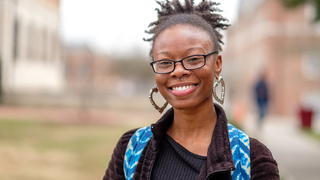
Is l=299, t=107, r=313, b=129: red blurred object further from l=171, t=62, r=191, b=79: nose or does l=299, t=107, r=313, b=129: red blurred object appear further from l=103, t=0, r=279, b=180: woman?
l=171, t=62, r=191, b=79: nose

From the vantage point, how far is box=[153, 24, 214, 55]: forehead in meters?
1.96

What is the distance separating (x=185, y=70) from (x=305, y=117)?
16.6 m

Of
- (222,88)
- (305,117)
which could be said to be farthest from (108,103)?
(222,88)

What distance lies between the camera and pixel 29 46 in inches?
1168

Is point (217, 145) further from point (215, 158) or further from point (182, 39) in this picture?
point (182, 39)

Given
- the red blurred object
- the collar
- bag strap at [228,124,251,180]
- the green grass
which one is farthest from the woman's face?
the red blurred object

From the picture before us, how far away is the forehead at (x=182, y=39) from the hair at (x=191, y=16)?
0.05 meters

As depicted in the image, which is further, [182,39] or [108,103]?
[108,103]

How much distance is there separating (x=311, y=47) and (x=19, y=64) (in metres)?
15.5

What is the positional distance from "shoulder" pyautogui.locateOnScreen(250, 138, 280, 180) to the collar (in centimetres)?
9

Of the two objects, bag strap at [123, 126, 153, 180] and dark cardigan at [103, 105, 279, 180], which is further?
bag strap at [123, 126, 153, 180]

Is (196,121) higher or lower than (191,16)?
lower

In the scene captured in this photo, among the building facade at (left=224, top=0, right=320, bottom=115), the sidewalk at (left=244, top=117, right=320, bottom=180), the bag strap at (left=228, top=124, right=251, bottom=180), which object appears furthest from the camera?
the building facade at (left=224, top=0, right=320, bottom=115)

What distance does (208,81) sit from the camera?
200 cm
